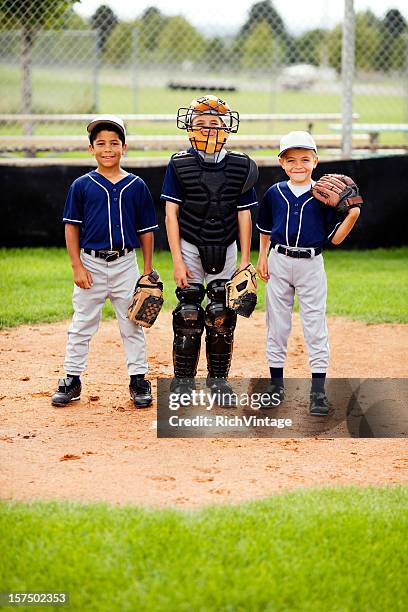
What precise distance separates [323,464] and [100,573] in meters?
1.62

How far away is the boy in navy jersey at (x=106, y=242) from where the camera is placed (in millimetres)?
5332

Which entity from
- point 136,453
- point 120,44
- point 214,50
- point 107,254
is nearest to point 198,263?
point 107,254

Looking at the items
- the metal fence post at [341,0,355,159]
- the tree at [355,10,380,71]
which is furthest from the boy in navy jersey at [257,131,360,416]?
the tree at [355,10,380,71]

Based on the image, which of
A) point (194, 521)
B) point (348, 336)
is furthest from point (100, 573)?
point (348, 336)

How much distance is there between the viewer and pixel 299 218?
5.28 m

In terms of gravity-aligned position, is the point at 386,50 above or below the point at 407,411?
above

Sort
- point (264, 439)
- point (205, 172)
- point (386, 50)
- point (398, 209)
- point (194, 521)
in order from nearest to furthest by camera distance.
Answer: point (194, 521), point (264, 439), point (205, 172), point (398, 209), point (386, 50)

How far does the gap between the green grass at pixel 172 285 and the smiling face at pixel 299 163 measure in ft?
9.27

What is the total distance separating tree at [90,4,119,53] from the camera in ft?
36.4

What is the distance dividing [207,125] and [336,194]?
0.83 metres

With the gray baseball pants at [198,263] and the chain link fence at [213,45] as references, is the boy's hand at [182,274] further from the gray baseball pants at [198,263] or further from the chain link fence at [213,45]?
the chain link fence at [213,45]

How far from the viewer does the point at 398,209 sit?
10.5 m

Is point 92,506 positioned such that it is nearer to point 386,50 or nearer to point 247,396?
point 247,396

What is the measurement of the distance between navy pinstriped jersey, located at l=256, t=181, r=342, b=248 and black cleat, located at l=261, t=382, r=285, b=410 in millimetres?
882
